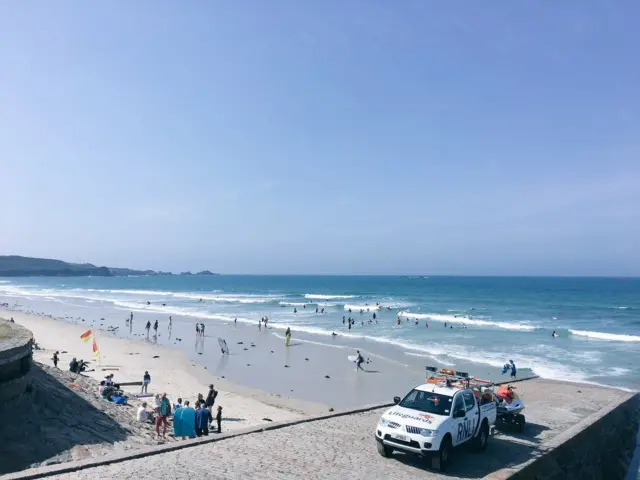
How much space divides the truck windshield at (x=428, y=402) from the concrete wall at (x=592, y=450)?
1.43 meters

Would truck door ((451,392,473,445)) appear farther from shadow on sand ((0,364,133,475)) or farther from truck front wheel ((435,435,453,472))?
A: shadow on sand ((0,364,133,475))

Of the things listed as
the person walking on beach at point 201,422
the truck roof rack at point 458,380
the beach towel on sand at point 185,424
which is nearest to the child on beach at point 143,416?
the beach towel on sand at point 185,424

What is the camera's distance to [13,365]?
1152 cm

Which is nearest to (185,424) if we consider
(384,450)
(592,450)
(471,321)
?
(384,450)

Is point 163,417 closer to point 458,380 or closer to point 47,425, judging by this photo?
point 47,425

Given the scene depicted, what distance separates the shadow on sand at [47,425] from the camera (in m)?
10.0

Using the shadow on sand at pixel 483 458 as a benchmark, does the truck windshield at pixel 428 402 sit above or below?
above

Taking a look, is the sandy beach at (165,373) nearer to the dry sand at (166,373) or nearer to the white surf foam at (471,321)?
the dry sand at (166,373)

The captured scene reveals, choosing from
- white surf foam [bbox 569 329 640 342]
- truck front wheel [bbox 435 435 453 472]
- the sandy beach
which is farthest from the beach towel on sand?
white surf foam [bbox 569 329 640 342]

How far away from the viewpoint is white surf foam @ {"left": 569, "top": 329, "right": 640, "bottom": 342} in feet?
142

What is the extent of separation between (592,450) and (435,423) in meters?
6.12

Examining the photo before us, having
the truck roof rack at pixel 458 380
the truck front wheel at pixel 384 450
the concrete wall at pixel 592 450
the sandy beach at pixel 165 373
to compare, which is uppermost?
the truck roof rack at pixel 458 380

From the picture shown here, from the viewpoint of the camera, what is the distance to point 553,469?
34.9 ft

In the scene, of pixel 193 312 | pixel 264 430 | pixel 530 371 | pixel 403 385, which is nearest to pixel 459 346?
A: pixel 530 371
